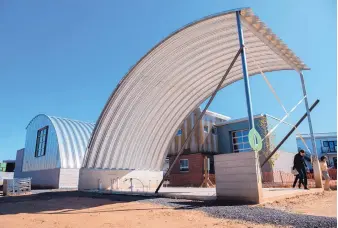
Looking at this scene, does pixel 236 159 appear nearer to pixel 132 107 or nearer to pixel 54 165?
pixel 132 107

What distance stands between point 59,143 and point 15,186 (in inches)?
241

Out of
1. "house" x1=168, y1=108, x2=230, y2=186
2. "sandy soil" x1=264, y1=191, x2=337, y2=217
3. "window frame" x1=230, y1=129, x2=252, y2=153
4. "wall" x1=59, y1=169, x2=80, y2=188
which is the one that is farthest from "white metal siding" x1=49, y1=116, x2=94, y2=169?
"sandy soil" x1=264, y1=191, x2=337, y2=217

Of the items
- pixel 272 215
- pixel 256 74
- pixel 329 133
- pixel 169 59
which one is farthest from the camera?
pixel 329 133

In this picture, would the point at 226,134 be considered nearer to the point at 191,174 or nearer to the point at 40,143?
the point at 191,174

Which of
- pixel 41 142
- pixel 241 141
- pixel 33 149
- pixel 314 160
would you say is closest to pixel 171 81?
pixel 314 160

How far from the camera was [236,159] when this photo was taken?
24.3 ft

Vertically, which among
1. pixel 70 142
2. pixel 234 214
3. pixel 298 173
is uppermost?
pixel 70 142

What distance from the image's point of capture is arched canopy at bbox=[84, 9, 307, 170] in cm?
1086

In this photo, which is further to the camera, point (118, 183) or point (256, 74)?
point (118, 183)

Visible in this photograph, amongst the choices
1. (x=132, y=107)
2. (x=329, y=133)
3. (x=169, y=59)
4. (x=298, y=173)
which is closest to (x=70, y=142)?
(x=132, y=107)

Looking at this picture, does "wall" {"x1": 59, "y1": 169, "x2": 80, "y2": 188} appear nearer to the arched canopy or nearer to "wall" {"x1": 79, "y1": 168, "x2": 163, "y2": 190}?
"wall" {"x1": 79, "y1": 168, "x2": 163, "y2": 190}

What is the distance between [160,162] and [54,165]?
33.1ft

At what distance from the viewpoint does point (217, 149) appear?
25938 millimetres

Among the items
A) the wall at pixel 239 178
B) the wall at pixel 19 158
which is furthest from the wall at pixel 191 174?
the wall at pixel 19 158
